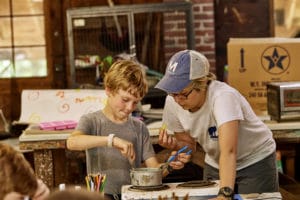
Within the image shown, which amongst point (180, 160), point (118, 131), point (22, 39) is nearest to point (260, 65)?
point (118, 131)

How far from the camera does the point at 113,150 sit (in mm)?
3668

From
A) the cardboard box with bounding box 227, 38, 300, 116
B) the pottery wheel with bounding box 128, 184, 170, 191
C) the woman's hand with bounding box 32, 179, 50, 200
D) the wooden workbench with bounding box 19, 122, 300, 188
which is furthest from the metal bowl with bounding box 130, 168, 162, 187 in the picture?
the cardboard box with bounding box 227, 38, 300, 116

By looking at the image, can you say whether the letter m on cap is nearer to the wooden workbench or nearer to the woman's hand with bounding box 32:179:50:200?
the woman's hand with bounding box 32:179:50:200

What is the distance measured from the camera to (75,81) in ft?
22.4

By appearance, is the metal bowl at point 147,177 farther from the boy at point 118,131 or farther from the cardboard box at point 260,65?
the cardboard box at point 260,65

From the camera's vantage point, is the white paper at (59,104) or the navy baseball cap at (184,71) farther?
the white paper at (59,104)

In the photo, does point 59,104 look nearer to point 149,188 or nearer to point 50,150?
point 50,150

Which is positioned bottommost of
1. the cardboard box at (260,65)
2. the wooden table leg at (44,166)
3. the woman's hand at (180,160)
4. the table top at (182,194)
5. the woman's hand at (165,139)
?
the wooden table leg at (44,166)

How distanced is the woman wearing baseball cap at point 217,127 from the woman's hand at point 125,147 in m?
0.29

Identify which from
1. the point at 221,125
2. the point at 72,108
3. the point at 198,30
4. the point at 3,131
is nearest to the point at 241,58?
the point at 72,108

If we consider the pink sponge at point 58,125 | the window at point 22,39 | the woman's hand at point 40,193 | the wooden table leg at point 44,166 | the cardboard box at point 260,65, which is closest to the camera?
the woman's hand at point 40,193

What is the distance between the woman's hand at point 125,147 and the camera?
3.32m

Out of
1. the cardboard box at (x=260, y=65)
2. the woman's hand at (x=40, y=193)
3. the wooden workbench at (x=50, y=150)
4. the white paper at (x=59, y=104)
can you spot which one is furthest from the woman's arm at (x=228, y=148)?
the white paper at (x=59, y=104)

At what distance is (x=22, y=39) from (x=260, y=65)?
3.39 metres
